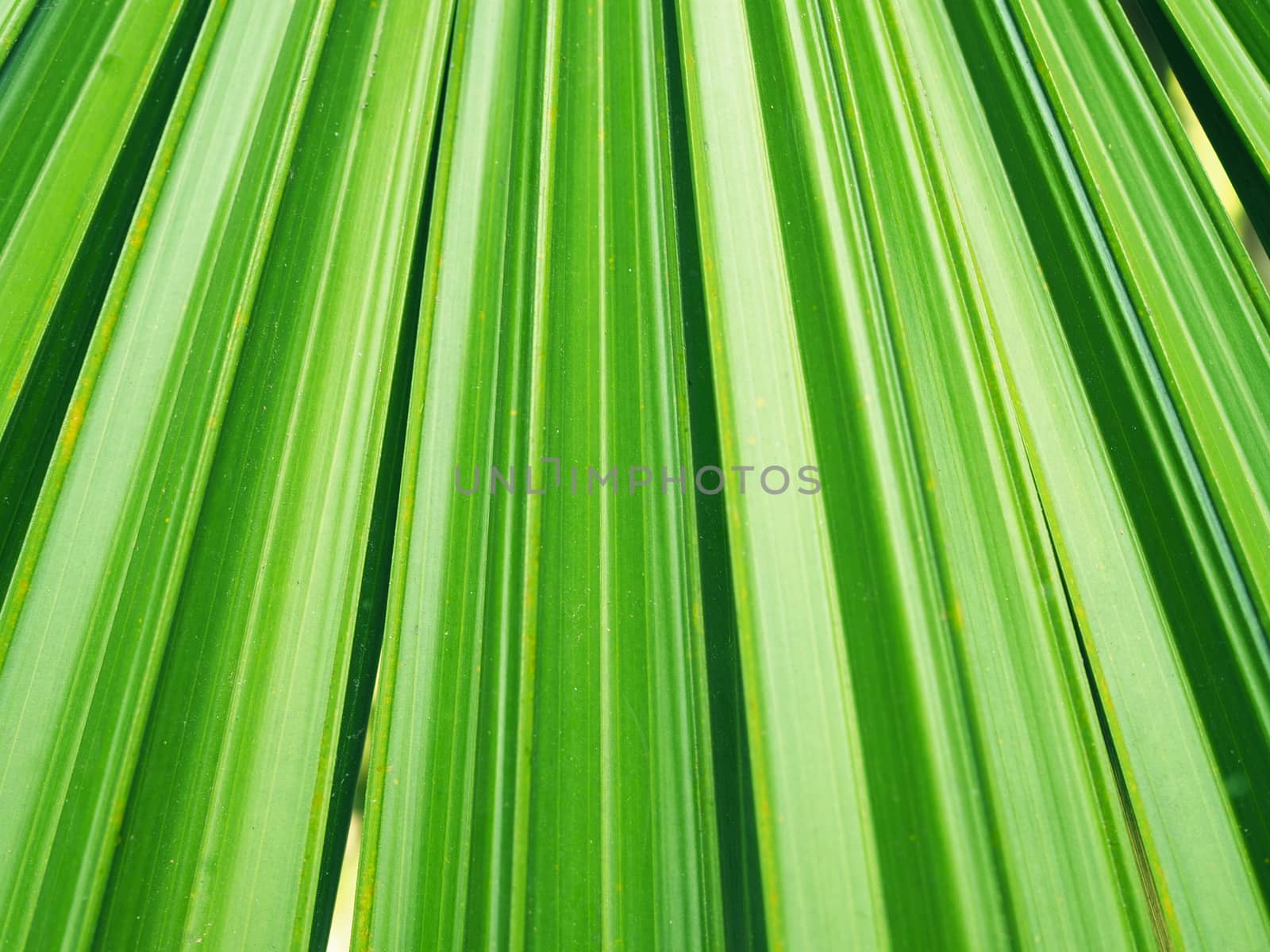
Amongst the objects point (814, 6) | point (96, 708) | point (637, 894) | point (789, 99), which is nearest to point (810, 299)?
point (789, 99)

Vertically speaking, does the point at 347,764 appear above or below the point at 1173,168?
below

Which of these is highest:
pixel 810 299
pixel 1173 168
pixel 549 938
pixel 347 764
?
pixel 1173 168

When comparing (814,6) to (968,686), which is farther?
(814,6)

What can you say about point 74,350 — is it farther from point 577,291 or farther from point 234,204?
point 577,291

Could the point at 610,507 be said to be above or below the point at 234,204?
below

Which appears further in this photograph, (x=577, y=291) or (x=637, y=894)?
(x=577, y=291)

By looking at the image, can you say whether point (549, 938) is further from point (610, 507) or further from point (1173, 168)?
point (1173, 168)

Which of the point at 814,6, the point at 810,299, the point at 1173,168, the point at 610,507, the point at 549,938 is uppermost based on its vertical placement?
the point at 814,6

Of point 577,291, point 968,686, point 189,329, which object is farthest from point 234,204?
point 968,686
